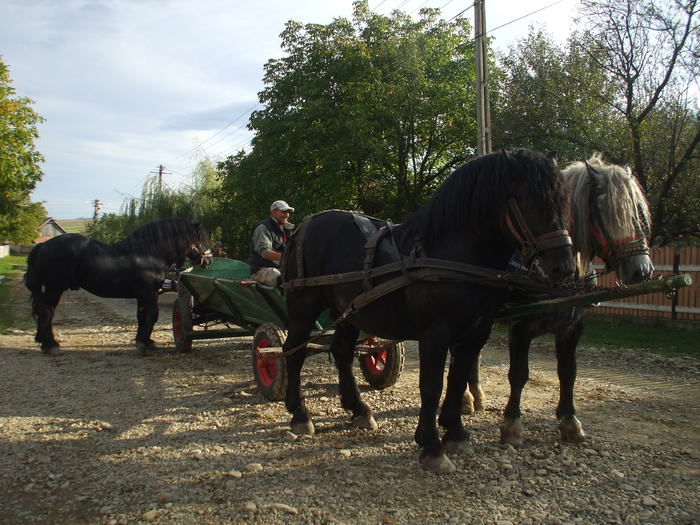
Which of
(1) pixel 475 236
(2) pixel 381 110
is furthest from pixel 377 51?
A: (1) pixel 475 236

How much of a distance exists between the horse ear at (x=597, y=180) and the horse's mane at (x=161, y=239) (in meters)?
6.63

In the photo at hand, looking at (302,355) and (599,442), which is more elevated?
(302,355)

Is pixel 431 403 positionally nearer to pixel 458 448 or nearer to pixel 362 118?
pixel 458 448

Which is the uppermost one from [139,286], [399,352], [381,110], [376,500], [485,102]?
[381,110]

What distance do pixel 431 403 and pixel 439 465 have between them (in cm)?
40

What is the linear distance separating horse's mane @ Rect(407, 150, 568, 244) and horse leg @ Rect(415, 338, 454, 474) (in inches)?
30.3

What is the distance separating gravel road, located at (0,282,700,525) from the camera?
124 inches

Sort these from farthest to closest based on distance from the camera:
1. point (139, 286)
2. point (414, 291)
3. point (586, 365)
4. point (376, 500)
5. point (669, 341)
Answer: point (669, 341) → point (139, 286) → point (586, 365) → point (414, 291) → point (376, 500)

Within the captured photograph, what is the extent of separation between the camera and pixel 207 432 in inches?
183

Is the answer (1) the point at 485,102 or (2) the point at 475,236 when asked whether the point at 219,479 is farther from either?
(1) the point at 485,102

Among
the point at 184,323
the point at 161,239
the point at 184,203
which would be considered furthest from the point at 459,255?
the point at 184,203

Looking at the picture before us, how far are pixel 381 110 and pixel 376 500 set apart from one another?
17.1 metres

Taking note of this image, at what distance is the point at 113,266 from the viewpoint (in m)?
8.80

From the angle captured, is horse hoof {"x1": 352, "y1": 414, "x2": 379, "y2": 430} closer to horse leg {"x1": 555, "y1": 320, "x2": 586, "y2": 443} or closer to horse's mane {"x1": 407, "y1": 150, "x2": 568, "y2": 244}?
horse leg {"x1": 555, "y1": 320, "x2": 586, "y2": 443}
